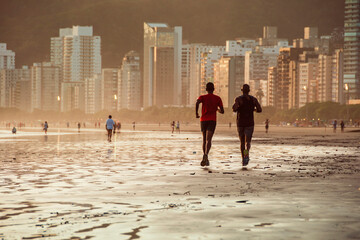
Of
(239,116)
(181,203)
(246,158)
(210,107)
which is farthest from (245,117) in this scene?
(181,203)

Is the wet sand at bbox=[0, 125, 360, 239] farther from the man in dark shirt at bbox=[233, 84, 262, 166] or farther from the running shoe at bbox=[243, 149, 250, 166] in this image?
the man in dark shirt at bbox=[233, 84, 262, 166]

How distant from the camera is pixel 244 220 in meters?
8.69

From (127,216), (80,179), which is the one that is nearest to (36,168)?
(80,179)

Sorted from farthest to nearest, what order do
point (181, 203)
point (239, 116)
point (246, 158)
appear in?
1. point (246, 158)
2. point (239, 116)
3. point (181, 203)

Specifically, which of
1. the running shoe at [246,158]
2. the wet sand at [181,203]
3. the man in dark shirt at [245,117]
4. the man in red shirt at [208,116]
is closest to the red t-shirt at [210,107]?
the man in red shirt at [208,116]

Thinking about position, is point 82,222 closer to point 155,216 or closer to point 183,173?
point 155,216

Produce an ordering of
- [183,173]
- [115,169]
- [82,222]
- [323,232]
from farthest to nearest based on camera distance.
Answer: [115,169], [183,173], [82,222], [323,232]

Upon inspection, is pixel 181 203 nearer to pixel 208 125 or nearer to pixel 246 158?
pixel 208 125

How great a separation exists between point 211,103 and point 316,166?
3.58 meters

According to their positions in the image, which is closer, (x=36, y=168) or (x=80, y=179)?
(x=80, y=179)

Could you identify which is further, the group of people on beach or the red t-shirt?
the red t-shirt

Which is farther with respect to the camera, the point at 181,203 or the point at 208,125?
the point at 208,125

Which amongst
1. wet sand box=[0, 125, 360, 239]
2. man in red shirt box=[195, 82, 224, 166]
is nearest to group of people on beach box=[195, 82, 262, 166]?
man in red shirt box=[195, 82, 224, 166]

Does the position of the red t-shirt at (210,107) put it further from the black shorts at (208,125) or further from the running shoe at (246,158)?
the running shoe at (246,158)
